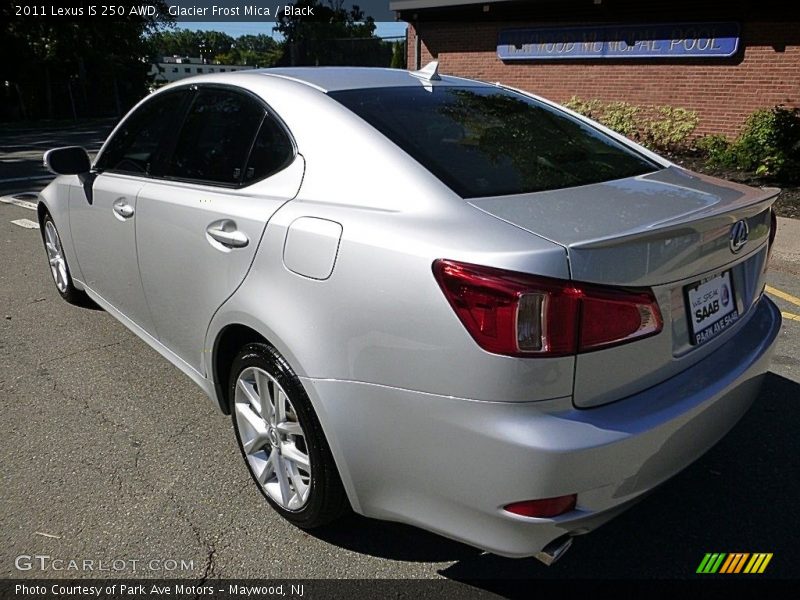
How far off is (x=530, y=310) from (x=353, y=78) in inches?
62.6

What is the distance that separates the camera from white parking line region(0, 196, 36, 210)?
28.6ft

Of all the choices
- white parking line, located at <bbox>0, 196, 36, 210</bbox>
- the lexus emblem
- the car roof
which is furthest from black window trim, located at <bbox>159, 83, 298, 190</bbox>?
white parking line, located at <bbox>0, 196, 36, 210</bbox>

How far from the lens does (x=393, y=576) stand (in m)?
2.28

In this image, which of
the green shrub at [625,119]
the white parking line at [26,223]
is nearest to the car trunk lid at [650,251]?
the white parking line at [26,223]

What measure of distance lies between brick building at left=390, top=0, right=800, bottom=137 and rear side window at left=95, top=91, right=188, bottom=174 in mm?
10600

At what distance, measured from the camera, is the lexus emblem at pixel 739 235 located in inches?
83.4

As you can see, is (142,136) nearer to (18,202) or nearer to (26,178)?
(18,202)

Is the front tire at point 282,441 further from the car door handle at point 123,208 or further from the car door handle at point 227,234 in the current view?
the car door handle at point 123,208

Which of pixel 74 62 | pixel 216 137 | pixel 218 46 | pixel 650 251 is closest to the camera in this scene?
pixel 650 251

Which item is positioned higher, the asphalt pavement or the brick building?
the brick building

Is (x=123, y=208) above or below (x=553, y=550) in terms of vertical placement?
above

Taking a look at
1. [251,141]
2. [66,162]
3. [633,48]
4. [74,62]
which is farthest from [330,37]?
[251,141]

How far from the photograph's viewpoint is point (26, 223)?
7672 mm

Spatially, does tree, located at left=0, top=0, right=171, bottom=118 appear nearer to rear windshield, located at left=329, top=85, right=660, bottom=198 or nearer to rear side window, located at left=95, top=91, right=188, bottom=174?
rear side window, located at left=95, top=91, right=188, bottom=174
